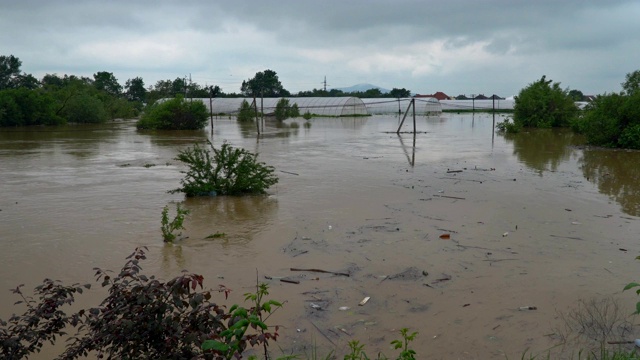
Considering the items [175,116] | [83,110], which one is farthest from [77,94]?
[175,116]

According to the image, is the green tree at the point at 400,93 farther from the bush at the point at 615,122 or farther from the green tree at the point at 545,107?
the bush at the point at 615,122

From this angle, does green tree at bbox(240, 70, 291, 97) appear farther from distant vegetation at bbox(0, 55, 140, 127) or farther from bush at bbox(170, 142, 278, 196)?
bush at bbox(170, 142, 278, 196)

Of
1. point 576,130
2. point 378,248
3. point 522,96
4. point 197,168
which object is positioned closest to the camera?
point 378,248

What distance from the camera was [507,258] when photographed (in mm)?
6195

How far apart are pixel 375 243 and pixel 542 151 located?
14503 millimetres

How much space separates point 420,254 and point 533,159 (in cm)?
1158

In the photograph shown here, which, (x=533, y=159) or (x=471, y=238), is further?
(x=533, y=159)

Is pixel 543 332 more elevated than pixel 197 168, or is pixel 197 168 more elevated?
pixel 197 168

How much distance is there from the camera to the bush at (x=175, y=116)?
99.1 ft

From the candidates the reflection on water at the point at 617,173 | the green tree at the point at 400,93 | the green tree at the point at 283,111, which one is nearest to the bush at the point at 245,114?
the green tree at the point at 283,111

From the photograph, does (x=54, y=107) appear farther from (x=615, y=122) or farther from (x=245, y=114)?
(x=615, y=122)

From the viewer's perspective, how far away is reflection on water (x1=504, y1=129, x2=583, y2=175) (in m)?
15.1

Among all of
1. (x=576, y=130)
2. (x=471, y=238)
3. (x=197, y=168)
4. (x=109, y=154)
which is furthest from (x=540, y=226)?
(x=576, y=130)

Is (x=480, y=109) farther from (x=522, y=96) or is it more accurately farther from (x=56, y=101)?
(x=56, y=101)
